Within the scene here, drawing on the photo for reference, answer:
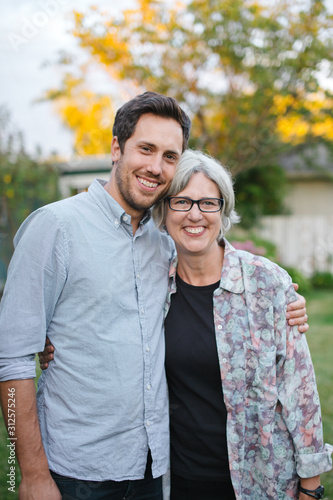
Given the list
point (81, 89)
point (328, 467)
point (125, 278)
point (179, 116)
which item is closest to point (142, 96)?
point (179, 116)

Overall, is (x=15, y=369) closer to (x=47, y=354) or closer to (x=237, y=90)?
(x=47, y=354)

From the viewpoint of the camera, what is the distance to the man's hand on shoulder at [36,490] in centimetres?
174

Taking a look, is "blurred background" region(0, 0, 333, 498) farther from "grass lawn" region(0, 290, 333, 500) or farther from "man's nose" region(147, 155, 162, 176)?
"man's nose" region(147, 155, 162, 176)

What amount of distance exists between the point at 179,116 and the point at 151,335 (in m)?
1.17

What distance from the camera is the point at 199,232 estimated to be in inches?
87.2

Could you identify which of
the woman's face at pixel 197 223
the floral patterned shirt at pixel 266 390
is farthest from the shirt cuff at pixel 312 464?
the woman's face at pixel 197 223

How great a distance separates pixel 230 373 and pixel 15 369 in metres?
1.01

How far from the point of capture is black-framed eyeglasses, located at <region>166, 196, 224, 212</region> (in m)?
2.23

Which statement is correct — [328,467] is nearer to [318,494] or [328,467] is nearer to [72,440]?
[318,494]

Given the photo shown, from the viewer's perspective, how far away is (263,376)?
6.54 feet

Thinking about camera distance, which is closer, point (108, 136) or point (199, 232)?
point (199, 232)

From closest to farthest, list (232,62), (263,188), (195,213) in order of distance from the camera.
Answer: (195,213), (232,62), (263,188)

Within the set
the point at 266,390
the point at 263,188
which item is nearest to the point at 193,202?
the point at 266,390

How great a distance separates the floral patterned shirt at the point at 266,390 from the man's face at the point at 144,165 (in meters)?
0.61
